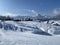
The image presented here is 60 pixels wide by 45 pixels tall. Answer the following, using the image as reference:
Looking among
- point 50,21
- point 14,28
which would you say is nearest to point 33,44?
point 14,28

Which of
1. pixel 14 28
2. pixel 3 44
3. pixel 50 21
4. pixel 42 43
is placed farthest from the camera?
pixel 50 21

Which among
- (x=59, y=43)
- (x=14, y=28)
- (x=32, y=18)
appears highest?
(x=32, y=18)

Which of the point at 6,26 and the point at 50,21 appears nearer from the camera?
the point at 6,26

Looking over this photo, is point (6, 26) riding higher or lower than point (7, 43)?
higher

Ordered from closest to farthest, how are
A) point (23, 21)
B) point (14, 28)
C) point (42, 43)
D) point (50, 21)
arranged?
1. point (42, 43)
2. point (14, 28)
3. point (50, 21)
4. point (23, 21)

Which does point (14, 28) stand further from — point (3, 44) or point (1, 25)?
point (3, 44)

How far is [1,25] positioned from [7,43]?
1.37 m

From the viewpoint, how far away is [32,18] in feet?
12.9

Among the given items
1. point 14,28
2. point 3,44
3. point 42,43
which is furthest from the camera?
point 14,28

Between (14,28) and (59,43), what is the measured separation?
1.54 m

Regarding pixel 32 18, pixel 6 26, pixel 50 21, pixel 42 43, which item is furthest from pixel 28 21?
pixel 42 43

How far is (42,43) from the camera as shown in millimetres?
1893

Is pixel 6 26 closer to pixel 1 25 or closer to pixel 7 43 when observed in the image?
pixel 1 25

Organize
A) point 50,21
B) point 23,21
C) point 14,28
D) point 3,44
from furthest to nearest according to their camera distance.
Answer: point 23,21 → point 50,21 → point 14,28 → point 3,44
